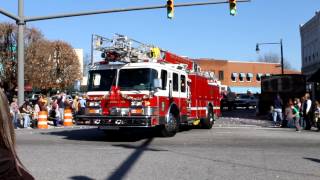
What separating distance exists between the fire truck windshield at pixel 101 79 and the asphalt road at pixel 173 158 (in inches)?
69.0

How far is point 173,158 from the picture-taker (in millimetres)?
12133

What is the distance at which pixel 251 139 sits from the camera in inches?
697

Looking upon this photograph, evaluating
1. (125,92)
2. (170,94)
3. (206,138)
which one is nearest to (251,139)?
(206,138)

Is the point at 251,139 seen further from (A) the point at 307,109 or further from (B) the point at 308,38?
(B) the point at 308,38

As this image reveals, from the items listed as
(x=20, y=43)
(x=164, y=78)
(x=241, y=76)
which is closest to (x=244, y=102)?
(x=20, y=43)

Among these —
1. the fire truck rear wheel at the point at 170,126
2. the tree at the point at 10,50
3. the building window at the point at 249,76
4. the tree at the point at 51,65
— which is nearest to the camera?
the fire truck rear wheel at the point at 170,126

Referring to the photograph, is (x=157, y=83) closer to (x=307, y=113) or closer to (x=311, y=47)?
(x=307, y=113)

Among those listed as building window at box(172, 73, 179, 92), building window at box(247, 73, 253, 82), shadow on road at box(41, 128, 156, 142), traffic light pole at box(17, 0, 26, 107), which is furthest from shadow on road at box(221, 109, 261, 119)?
building window at box(247, 73, 253, 82)

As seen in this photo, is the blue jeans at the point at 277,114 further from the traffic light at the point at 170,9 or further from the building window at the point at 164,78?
the building window at the point at 164,78

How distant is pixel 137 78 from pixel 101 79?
1.31 m

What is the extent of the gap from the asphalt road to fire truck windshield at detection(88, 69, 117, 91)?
1752mm

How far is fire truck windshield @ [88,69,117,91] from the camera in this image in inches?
677

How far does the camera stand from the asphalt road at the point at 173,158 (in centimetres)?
980

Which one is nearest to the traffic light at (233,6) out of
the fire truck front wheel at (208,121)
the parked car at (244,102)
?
the fire truck front wheel at (208,121)
